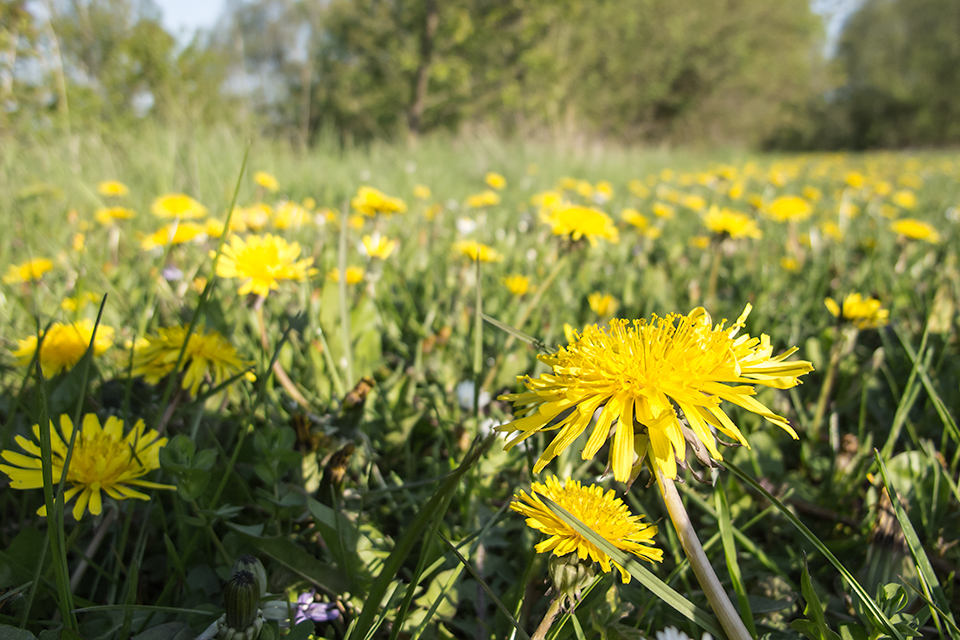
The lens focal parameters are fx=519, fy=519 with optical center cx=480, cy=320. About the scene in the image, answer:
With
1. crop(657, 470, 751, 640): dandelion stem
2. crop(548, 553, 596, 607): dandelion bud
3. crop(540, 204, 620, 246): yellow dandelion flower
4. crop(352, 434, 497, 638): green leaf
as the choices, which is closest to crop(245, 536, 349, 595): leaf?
crop(352, 434, 497, 638): green leaf

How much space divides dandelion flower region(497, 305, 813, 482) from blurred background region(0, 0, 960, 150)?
10.9 ft

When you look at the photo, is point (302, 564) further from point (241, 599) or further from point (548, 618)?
point (548, 618)

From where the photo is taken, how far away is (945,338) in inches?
49.9

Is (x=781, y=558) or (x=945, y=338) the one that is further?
(x=945, y=338)

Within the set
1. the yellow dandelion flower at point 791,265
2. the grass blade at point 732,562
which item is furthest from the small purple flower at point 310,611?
the yellow dandelion flower at point 791,265

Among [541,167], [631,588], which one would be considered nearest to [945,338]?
[631,588]

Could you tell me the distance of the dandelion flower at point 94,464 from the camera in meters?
0.64

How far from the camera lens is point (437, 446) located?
103 centimetres

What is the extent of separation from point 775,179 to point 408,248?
254 centimetres

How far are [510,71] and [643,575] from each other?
14864 mm

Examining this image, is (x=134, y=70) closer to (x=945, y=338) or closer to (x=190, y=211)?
(x=190, y=211)

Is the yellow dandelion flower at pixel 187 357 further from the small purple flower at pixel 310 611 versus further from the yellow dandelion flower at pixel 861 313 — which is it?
the yellow dandelion flower at pixel 861 313

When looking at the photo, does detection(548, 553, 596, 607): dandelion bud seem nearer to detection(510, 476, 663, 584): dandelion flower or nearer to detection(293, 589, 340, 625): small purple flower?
detection(510, 476, 663, 584): dandelion flower

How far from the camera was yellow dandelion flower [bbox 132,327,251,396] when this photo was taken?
86 cm
